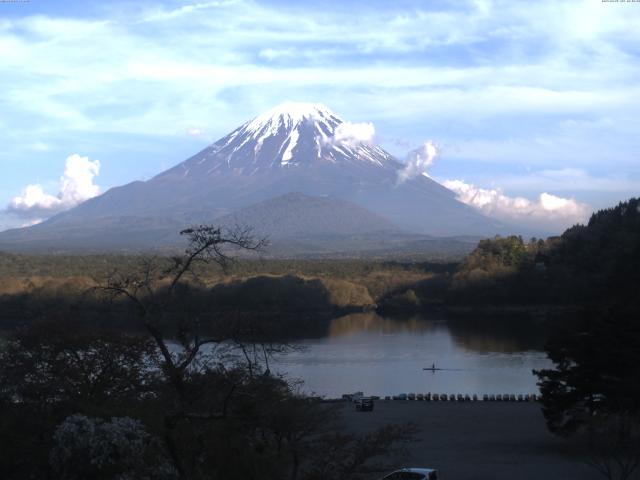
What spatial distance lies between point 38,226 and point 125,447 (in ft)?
535

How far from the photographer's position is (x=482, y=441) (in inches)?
559

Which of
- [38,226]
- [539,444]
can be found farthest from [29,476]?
[38,226]

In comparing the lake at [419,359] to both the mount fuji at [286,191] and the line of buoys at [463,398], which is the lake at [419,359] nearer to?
the line of buoys at [463,398]

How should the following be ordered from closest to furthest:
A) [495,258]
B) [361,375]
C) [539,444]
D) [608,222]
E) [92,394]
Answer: [92,394]
[539,444]
[361,375]
[608,222]
[495,258]

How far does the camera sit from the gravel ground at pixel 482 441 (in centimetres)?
1167

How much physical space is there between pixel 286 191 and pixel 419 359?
458 ft

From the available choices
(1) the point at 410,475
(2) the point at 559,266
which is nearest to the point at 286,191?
(2) the point at 559,266

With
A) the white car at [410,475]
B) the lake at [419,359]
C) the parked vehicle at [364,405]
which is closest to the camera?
the white car at [410,475]

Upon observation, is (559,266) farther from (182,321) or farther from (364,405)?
(182,321)

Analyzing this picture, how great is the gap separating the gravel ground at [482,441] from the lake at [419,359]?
97.8 inches

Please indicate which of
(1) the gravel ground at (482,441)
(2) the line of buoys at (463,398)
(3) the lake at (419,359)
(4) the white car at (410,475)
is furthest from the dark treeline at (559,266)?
(4) the white car at (410,475)

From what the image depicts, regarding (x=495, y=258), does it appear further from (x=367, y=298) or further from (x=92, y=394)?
(x=92, y=394)

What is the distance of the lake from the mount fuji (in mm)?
110982

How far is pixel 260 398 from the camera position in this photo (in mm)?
5629
